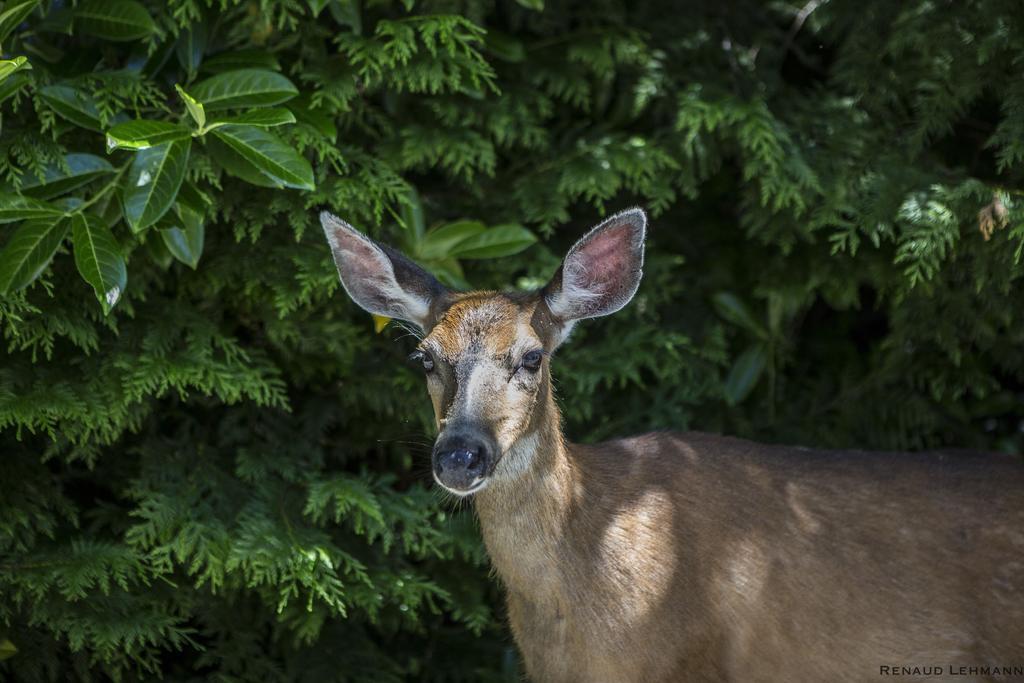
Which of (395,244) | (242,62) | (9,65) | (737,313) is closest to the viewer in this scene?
(9,65)

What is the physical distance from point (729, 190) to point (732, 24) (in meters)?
0.88

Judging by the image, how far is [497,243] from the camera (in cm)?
497

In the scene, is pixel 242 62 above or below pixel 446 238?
above

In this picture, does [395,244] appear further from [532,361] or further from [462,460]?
[462,460]

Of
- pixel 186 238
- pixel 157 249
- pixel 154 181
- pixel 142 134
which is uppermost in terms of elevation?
pixel 142 134

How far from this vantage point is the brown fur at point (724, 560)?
4039mm

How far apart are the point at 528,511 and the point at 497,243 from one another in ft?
4.41

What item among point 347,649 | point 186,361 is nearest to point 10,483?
point 186,361

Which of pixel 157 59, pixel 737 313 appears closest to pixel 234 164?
pixel 157 59

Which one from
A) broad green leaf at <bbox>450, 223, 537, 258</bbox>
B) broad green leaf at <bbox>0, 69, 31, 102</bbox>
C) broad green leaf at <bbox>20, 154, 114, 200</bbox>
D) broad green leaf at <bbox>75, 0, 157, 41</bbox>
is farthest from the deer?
broad green leaf at <bbox>0, 69, 31, 102</bbox>

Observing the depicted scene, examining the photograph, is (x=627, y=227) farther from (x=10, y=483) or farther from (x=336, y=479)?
(x=10, y=483)

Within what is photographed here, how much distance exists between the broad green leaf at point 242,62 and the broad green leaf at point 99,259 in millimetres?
932

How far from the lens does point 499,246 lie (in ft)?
16.3

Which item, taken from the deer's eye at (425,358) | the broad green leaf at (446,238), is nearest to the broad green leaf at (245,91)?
the broad green leaf at (446,238)
